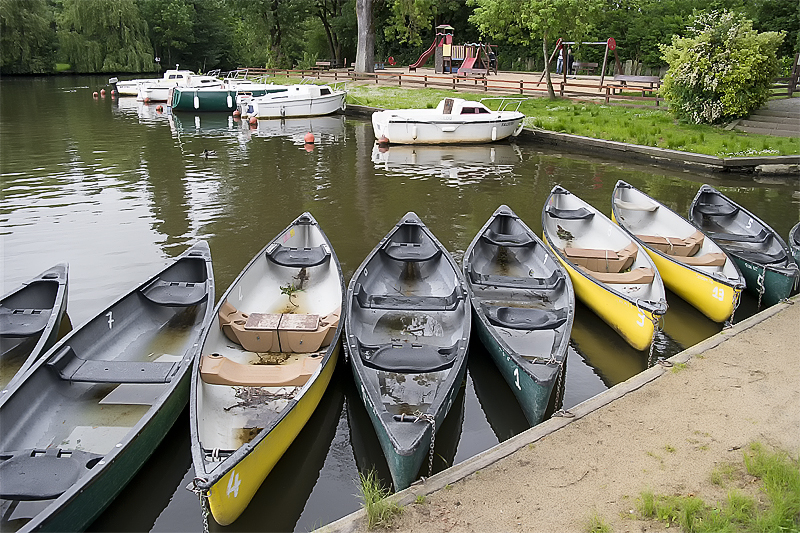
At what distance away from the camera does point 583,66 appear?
4300cm

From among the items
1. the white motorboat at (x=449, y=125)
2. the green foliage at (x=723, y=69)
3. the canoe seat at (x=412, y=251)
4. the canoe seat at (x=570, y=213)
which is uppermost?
the green foliage at (x=723, y=69)

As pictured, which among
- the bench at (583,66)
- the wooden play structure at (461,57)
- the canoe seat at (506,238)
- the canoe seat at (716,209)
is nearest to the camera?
the canoe seat at (506,238)

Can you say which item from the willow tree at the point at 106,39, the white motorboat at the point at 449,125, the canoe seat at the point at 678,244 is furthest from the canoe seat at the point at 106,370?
the willow tree at the point at 106,39

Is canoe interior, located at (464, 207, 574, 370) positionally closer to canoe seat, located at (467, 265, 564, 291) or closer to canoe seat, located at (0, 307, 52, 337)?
canoe seat, located at (467, 265, 564, 291)

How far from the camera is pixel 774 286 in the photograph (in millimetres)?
10312

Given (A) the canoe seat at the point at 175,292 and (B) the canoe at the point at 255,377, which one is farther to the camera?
(A) the canoe seat at the point at 175,292

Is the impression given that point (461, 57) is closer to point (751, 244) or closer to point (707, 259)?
point (751, 244)

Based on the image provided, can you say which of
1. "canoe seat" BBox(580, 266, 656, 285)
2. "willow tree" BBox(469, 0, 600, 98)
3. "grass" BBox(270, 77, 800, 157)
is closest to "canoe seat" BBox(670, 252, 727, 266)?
"canoe seat" BBox(580, 266, 656, 285)

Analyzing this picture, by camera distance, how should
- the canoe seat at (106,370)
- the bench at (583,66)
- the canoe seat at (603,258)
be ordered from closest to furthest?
the canoe seat at (106,370) < the canoe seat at (603,258) < the bench at (583,66)

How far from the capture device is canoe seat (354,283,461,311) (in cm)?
885

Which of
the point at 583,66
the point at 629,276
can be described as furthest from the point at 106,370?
the point at 583,66

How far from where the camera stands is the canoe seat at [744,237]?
→ 12.0 meters

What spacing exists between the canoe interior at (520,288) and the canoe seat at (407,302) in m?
0.35

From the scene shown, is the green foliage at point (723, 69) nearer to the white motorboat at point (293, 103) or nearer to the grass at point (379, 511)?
the white motorboat at point (293, 103)
